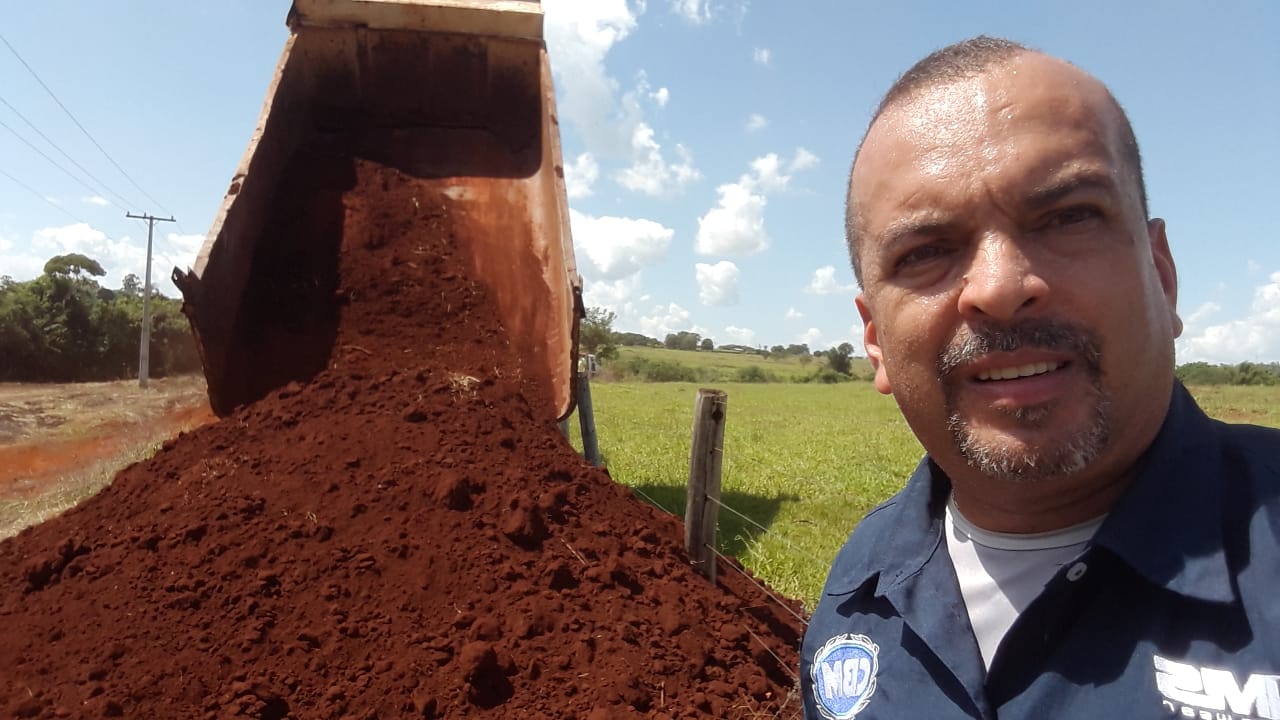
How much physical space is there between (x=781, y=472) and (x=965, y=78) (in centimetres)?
876

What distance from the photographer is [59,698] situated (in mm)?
2543

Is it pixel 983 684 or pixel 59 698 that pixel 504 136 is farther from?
pixel 983 684

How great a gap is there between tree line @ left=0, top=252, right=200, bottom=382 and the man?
3454 cm

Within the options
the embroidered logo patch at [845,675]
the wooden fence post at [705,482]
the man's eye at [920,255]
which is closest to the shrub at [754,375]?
the wooden fence post at [705,482]

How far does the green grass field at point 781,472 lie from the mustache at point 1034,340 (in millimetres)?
3006

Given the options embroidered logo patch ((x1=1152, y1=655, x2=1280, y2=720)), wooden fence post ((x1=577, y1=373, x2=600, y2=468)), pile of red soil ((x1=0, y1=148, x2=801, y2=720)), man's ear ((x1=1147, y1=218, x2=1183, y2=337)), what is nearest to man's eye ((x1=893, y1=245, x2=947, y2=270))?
man's ear ((x1=1147, y1=218, x2=1183, y2=337))

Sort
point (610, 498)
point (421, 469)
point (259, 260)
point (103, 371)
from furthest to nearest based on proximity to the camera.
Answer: point (103, 371)
point (259, 260)
point (610, 498)
point (421, 469)

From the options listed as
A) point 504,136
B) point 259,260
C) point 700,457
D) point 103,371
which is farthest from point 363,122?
point 103,371

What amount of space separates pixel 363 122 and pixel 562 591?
13.7 feet

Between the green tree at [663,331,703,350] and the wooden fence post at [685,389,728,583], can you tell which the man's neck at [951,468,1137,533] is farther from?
the green tree at [663,331,703,350]

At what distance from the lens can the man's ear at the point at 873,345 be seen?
4.87ft

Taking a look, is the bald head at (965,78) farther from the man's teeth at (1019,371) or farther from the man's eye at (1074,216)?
the man's teeth at (1019,371)

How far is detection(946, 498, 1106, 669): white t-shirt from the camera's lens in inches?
47.8

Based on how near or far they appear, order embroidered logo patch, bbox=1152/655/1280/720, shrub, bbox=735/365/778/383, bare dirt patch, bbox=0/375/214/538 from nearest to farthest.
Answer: embroidered logo patch, bbox=1152/655/1280/720
bare dirt patch, bbox=0/375/214/538
shrub, bbox=735/365/778/383
